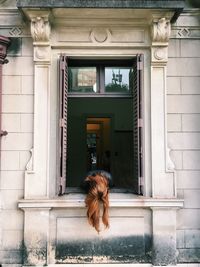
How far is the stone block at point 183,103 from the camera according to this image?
5.21 metres

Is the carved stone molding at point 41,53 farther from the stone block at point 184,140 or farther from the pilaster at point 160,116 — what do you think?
the stone block at point 184,140

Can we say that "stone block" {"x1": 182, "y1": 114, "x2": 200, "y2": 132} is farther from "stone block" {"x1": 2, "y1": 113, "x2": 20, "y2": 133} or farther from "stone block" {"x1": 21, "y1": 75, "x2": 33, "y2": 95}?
"stone block" {"x1": 2, "y1": 113, "x2": 20, "y2": 133}

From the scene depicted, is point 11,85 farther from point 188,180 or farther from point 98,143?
point 98,143

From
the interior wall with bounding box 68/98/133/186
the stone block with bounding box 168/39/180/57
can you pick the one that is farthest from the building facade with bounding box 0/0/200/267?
the interior wall with bounding box 68/98/133/186

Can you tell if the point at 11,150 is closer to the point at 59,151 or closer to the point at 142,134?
the point at 59,151

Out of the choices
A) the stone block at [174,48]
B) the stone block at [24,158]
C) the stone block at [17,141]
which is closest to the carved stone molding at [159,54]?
the stone block at [174,48]

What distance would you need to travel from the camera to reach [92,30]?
521 cm

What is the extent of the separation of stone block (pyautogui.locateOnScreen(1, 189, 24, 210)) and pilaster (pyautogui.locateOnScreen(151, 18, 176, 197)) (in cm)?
196

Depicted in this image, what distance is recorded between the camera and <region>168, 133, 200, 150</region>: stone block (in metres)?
5.18

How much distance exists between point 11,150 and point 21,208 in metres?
0.85

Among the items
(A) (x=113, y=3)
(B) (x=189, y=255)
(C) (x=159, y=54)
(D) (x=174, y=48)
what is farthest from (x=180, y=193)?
(A) (x=113, y=3)

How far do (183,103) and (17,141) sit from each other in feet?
8.32

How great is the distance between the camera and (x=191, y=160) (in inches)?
204

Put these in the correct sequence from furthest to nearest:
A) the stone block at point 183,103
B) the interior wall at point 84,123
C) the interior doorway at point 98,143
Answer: the interior doorway at point 98,143 < the interior wall at point 84,123 < the stone block at point 183,103
